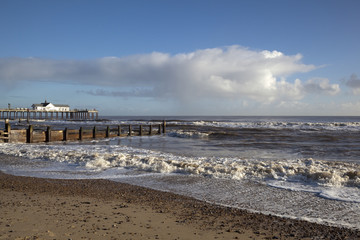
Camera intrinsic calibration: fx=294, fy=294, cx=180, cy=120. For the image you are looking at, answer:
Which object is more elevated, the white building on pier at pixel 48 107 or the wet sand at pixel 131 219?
the white building on pier at pixel 48 107

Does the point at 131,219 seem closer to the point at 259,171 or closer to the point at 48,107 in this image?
the point at 259,171

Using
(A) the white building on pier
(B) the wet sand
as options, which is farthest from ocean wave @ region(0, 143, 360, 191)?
(A) the white building on pier

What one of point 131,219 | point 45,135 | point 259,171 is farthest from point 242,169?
point 45,135

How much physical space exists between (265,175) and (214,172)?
5.37ft

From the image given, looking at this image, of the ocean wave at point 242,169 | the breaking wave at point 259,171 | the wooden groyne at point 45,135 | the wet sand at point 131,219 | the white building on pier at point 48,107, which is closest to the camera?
the wet sand at point 131,219

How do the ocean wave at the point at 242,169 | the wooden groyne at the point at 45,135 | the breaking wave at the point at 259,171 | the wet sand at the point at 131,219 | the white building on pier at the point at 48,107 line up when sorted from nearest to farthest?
the wet sand at the point at 131,219
the breaking wave at the point at 259,171
the ocean wave at the point at 242,169
the wooden groyne at the point at 45,135
the white building on pier at the point at 48,107

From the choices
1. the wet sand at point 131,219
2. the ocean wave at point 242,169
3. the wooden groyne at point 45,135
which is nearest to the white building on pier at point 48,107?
the wooden groyne at point 45,135

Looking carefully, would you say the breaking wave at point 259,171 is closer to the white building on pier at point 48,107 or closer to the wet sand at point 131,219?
Answer: the wet sand at point 131,219

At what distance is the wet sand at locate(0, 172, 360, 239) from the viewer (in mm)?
4441

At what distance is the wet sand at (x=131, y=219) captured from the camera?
444cm

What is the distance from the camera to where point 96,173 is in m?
9.88

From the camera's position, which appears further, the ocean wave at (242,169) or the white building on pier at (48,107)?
the white building on pier at (48,107)

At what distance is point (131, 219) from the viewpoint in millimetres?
5090

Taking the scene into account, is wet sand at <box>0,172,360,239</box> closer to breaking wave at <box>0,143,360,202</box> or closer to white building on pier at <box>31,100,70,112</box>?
breaking wave at <box>0,143,360,202</box>
